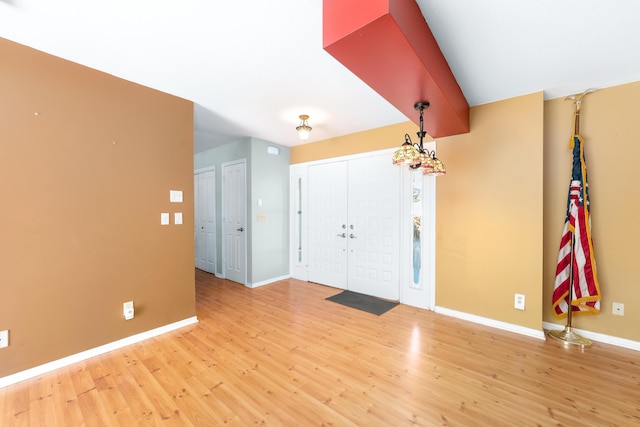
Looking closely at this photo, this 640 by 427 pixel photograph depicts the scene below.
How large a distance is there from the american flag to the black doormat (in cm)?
194

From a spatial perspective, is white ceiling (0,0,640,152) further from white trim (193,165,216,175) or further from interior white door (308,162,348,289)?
white trim (193,165,216,175)

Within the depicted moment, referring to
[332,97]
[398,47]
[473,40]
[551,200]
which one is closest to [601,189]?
[551,200]

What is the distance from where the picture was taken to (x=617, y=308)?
2541 mm

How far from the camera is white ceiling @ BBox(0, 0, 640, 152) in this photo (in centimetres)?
163

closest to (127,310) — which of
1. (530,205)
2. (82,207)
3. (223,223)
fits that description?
(82,207)

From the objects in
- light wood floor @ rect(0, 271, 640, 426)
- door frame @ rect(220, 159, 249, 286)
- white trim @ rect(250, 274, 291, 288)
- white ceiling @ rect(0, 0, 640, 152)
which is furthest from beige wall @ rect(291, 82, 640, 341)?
door frame @ rect(220, 159, 249, 286)

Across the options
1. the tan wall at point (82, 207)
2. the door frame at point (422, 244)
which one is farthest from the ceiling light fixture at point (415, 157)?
the tan wall at point (82, 207)

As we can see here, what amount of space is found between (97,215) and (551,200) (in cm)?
474

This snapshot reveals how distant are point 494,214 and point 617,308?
Result: 140cm

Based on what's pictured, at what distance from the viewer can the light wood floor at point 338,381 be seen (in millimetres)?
1673

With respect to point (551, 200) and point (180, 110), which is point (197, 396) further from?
point (551, 200)

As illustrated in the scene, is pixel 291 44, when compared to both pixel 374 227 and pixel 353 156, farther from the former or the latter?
pixel 374 227

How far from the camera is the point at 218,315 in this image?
328 centimetres

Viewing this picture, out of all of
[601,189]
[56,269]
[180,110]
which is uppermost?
[180,110]
